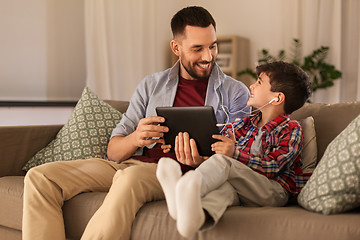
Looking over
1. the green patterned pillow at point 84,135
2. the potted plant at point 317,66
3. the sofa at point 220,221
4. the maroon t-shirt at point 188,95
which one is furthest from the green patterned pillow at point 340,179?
the potted plant at point 317,66

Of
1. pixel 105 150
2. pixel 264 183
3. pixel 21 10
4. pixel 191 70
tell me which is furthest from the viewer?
pixel 21 10

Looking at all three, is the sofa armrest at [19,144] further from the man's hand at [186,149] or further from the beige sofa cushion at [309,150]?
the beige sofa cushion at [309,150]

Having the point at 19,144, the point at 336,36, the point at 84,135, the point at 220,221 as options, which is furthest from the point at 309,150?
the point at 336,36

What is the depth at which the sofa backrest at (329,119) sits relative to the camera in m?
1.85

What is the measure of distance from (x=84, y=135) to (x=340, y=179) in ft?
4.28

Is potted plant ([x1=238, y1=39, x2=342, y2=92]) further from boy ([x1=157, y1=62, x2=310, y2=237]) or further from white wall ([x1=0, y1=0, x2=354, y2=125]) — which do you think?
boy ([x1=157, y1=62, x2=310, y2=237])

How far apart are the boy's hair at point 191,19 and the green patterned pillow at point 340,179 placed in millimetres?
864

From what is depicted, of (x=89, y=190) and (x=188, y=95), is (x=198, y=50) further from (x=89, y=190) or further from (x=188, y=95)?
(x=89, y=190)

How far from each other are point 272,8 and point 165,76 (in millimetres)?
2820

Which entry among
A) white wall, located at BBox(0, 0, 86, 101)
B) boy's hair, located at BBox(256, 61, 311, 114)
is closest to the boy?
boy's hair, located at BBox(256, 61, 311, 114)

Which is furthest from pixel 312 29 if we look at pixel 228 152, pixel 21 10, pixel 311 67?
pixel 228 152

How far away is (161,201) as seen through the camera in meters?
1.63

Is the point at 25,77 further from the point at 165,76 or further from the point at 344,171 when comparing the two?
the point at 344,171

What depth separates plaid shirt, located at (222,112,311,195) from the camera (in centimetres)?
165
